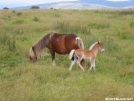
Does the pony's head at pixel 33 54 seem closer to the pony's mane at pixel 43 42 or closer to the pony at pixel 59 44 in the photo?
the pony at pixel 59 44

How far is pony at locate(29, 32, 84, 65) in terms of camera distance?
26.6 feet

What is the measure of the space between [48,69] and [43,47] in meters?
1.59

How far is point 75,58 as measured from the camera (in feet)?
26.5

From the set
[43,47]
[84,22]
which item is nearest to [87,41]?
[43,47]

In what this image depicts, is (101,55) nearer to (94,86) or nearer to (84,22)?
(94,86)

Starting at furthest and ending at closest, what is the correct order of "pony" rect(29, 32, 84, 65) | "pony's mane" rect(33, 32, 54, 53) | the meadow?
"pony's mane" rect(33, 32, 54, 53)
"pony" rect(29, 32, 84, 65)
the meadow

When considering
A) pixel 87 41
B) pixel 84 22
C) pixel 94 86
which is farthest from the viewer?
pixel 84 22

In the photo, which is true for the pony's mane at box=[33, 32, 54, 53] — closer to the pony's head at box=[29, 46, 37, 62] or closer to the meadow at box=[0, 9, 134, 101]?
the pony's head at box=[29, 46, 37, 62]

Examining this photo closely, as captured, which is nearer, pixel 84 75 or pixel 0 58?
pixel 84 75

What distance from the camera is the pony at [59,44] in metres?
8.10

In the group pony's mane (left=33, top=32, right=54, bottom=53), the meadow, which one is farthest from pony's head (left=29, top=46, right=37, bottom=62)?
the meadow

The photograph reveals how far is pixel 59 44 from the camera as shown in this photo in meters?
8.41

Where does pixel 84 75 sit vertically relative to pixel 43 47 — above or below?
below

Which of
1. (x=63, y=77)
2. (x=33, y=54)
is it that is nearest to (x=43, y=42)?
(x=33, y=54)
